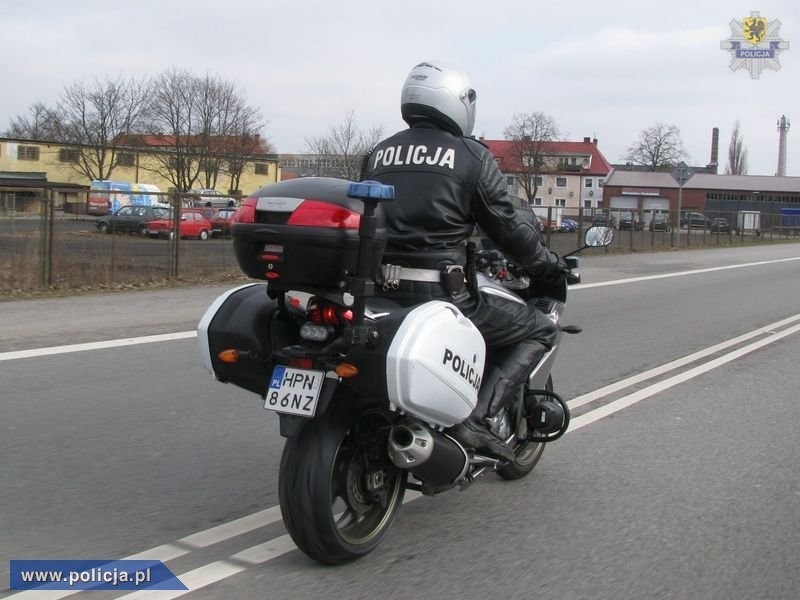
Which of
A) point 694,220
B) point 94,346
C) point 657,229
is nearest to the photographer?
point 94,346

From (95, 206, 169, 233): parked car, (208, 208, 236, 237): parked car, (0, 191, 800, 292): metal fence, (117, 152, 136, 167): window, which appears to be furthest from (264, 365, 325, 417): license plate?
(117, 152, 136, 167): window

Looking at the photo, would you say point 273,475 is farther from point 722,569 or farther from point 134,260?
point 134,260

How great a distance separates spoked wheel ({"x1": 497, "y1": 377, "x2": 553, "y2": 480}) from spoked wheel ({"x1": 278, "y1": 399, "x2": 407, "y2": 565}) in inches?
37.8

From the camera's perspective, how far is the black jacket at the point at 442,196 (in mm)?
3666

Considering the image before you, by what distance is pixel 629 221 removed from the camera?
28078mm

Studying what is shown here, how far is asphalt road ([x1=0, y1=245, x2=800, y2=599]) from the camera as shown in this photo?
3463 millimetres

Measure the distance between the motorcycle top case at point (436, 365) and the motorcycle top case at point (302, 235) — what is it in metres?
0.32

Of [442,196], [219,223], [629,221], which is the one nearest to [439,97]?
[442,196]

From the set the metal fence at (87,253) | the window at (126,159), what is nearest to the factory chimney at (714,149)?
the window at (126,159)

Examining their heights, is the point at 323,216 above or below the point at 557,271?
above

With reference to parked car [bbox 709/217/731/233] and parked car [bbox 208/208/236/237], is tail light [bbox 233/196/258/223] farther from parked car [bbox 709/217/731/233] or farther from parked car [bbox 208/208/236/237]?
parked car [bbox 709/217/731/233]

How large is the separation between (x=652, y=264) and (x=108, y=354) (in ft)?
58.7

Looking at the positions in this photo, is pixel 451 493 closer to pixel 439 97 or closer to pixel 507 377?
pixel 507 377

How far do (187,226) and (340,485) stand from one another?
12.4 m
